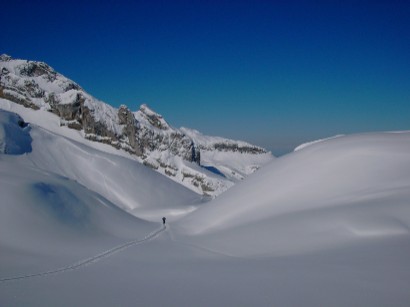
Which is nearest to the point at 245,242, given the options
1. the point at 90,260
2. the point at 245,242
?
the point at 245,242

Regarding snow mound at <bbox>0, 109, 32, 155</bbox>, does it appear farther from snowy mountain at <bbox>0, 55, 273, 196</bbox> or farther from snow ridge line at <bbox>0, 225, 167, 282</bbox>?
snow ridge line at <bbox>0, 225, 167, 282</bbox>

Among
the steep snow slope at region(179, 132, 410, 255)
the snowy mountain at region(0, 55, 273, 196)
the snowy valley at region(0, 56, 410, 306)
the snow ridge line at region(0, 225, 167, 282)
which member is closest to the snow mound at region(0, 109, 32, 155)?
the snowy mountain at region(0, 55, 273, 196)

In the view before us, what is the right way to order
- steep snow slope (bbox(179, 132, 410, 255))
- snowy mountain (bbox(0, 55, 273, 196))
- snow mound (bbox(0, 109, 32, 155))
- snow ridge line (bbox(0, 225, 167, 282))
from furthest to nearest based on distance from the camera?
1. snowy mountain (bbox(0, 55, 273, 196))
2. snow mound (bbox(0, 109, 32, 155))
3. steep snow slope (bbox(179, 132, 410, 255))
4. snow ridge line (bbox(0, 225, 167, 282))

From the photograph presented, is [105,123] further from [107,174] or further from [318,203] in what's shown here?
[318,203]

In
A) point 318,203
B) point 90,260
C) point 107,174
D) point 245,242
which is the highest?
point 107,174

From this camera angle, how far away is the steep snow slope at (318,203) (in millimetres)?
10930

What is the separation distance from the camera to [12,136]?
53656mm

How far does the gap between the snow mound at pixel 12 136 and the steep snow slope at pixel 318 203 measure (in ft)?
138

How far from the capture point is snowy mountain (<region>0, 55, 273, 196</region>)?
9531 cm

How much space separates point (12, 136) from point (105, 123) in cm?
4613

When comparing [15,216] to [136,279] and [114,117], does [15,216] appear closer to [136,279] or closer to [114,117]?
[136,279]

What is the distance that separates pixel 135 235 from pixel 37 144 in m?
52.7

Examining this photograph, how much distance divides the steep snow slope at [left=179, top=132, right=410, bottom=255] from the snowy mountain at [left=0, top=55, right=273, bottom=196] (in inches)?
3151

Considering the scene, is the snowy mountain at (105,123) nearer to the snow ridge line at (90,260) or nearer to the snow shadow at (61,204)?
the snow shadow at (61,204)
